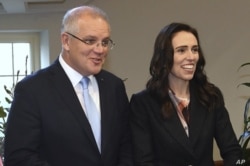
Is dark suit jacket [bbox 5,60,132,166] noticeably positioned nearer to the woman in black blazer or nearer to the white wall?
the woman in black blazer

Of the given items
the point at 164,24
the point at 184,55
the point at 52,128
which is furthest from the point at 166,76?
the point at 164,24

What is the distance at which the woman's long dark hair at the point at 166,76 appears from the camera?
2.05 m

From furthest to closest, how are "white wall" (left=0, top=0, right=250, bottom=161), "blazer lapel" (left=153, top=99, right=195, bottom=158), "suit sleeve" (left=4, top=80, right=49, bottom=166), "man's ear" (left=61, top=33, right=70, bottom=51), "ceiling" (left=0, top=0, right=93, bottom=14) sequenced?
"white wall" (left=0, top=0, right=250, bottom=161)
"ceiling" (left=0, top=0, right=93, bottom=14)
"blazer lapel" (left=153, top=99, right=195, bottom=158)
"man's ear" (left=61, top=33, right=70, bottom=51)
"suit sleeve" (left=4, top=80, right=49, bottom=166)

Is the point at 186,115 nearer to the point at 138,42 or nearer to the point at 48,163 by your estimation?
the point at 48,163

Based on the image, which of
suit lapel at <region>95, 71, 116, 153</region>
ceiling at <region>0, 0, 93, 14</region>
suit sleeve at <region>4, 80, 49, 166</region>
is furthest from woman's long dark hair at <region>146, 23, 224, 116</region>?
ceiling at <region>0, 0, 93, 14</region>

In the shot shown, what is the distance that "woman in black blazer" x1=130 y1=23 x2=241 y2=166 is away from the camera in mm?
1988

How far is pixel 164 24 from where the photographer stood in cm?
342

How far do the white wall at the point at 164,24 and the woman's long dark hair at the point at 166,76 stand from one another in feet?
4.24

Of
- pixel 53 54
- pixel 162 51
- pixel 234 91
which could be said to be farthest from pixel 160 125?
pixel 234 91

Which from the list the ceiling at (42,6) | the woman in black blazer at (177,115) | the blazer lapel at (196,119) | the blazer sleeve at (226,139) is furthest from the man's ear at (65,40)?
the ceiling at (42,6)

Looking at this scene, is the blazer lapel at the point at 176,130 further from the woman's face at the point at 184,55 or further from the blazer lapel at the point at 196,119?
the woman's face at the point at 184,55

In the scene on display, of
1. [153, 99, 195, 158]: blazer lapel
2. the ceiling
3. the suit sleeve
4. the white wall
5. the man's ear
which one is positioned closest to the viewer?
the suit sleeve

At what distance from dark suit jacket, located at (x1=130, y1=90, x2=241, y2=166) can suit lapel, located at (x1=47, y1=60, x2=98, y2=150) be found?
289 millimetres

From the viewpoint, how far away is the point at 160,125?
2014 mm
